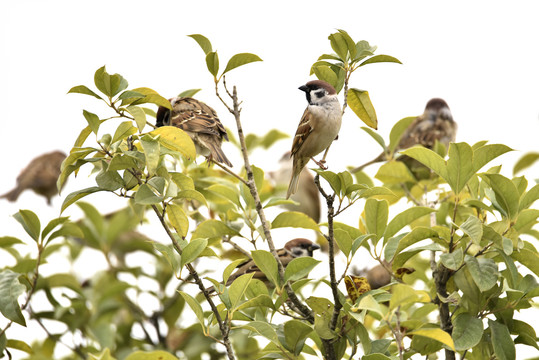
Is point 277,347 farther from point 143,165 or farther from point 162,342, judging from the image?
point 162,342

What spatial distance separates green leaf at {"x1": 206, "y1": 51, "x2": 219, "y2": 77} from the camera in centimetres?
244

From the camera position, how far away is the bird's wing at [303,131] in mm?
3568

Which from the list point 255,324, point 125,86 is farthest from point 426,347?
point 125,86

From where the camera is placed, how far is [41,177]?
17.6ft

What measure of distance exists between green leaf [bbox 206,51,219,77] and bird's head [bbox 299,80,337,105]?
38.5 inches

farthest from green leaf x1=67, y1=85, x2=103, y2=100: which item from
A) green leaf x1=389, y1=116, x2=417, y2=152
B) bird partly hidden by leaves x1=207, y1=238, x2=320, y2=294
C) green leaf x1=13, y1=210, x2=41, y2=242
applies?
bird partly hidden by leaves x1=207, y1=238, x2=320, y2=294

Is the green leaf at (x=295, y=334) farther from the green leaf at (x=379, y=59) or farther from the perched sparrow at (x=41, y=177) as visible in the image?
the perched sparrow at (x=41, y=177)

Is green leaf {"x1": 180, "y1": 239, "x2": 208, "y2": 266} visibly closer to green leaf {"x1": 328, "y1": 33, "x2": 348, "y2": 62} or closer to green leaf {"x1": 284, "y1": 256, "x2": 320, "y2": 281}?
green leaf {"x1": 284, "y1": 256, "x2": 320, "y2": 281}

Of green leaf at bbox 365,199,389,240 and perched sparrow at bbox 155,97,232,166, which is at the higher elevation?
perched sparrow at bbox 155,97,232,166

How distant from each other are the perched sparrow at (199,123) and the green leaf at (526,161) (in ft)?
5.62

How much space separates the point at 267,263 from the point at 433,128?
404 cm

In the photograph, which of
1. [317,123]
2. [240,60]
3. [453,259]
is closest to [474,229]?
[453,259]

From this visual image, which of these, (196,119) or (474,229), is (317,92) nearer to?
→ (196,119)

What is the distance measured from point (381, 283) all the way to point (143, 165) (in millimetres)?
1826
